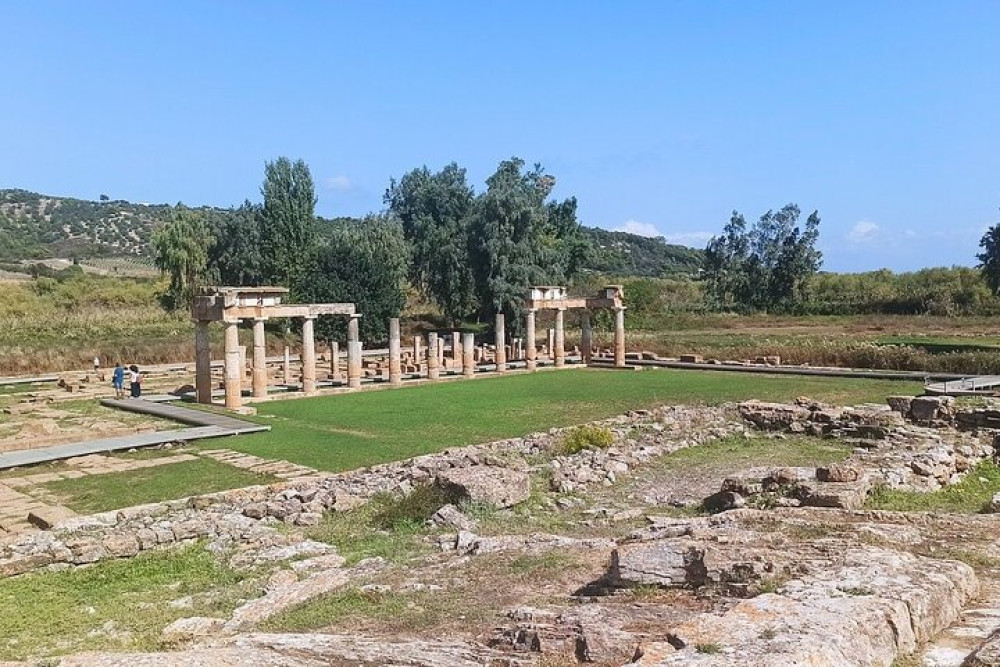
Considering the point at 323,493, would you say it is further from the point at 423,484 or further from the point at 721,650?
the point at 721,650

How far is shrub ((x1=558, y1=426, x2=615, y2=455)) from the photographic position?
19.0m

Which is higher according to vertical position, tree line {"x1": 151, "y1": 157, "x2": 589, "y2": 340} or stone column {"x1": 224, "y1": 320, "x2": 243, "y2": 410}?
tree line {"x1": 151, "y1": 157, "x2": 589, "y2": 340}

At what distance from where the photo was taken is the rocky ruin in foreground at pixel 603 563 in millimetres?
6746

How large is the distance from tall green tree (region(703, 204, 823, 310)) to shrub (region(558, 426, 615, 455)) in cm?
5886

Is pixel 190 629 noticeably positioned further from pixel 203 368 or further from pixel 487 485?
pixel 203 368

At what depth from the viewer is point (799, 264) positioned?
77.3m

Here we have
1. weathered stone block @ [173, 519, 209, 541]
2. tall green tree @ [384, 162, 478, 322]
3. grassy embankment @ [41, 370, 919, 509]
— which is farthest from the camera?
tall green tree @ [384, 162, 478, 322]

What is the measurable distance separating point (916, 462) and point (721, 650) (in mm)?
11421

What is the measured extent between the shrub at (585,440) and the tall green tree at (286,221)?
1657 inches

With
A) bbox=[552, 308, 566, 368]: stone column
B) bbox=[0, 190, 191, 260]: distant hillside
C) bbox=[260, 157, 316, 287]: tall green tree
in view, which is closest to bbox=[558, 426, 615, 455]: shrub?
bbox=[552, 308, 566, 368]: stone column

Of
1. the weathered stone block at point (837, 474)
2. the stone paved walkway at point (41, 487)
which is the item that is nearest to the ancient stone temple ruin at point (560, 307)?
the stone paved walkway at point (41, 487)

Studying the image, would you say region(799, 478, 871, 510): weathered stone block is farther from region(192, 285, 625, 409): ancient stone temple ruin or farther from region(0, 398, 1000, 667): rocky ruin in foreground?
region(192, 285, 625, 409): ancient stone temple ruin

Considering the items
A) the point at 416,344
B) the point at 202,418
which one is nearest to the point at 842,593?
the point at 202,418

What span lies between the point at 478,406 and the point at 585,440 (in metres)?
9.15
